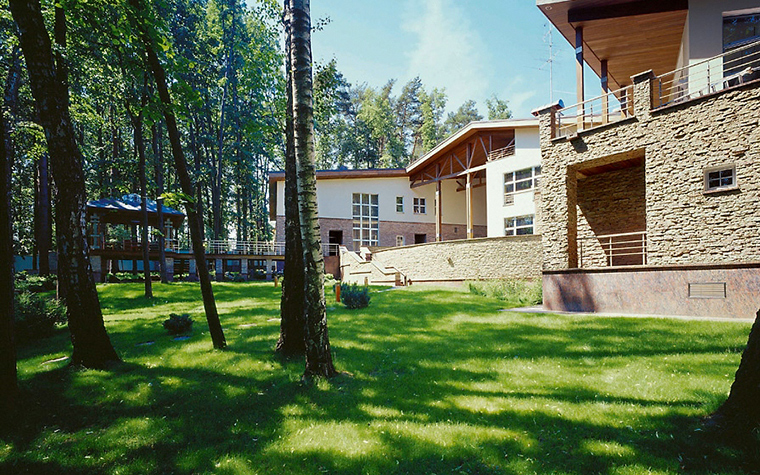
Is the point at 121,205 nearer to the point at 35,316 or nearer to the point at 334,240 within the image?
the point at 334,240

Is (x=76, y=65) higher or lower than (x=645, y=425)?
higher

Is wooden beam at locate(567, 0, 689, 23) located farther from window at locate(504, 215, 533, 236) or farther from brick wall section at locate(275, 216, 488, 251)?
brick wall section at locate(275, 216, 488, 251)

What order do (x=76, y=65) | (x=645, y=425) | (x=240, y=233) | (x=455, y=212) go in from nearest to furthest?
(x=645, y=425) < (x=76, y=65) < (x=455, y=212) < (x=240, y=233)

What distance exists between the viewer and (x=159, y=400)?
5.00 metres

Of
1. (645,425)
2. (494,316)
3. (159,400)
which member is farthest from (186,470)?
(494,316)

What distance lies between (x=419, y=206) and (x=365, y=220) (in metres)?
5.07

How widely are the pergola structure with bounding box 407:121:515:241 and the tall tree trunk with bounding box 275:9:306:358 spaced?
16994 mm

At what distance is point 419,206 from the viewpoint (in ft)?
104

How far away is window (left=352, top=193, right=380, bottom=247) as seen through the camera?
2959 cm

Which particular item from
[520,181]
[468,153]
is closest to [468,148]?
[468,153]

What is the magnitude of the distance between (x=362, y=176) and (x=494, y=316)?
2127 cm

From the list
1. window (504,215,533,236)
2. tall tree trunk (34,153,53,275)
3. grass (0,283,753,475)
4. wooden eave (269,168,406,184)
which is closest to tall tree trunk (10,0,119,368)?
grass (0,283,753,475)

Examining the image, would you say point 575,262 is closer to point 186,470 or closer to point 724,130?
point 724,130

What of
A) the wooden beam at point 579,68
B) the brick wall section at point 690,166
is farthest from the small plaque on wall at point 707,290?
the wooden beam at point 579,68
